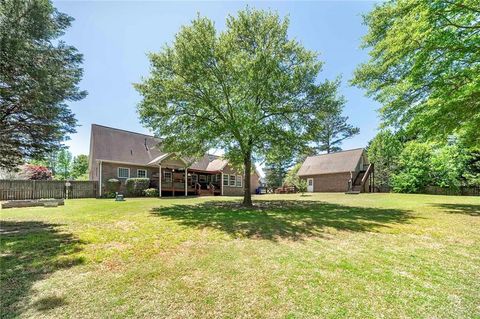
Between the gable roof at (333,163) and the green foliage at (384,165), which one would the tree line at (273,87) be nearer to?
the gable roof at (333,163)

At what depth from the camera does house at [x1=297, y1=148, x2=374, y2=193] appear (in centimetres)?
2866

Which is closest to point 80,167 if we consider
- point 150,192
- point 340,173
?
point 150,192

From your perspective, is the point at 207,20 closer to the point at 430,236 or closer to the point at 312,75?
the point at 312,75

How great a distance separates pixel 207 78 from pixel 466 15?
10636 mm

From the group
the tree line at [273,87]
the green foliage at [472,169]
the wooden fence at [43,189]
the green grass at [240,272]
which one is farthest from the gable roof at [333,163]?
the wooden fence at [43,189]

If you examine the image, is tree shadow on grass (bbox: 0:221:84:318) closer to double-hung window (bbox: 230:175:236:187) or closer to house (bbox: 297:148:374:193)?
double-hung window (bbox: 230:175:236:187)

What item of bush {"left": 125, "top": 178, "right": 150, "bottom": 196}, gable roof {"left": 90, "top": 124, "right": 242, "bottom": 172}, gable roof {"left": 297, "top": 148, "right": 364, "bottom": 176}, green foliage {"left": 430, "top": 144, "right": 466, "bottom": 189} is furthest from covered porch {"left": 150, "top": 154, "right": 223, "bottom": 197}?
green foliage {"left": 430, "top": 144, "right": 466, "bottom": 189}

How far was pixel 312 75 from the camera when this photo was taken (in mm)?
13719

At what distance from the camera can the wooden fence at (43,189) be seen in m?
Answer: 16.9

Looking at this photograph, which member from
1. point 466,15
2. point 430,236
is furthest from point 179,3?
point 430,236

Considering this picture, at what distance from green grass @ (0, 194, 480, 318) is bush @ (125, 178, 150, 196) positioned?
14.3 m

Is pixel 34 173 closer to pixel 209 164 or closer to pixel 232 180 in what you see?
pixel 209 164

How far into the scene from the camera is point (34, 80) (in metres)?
7.33

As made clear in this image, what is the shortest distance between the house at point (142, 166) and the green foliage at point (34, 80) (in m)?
10.7
